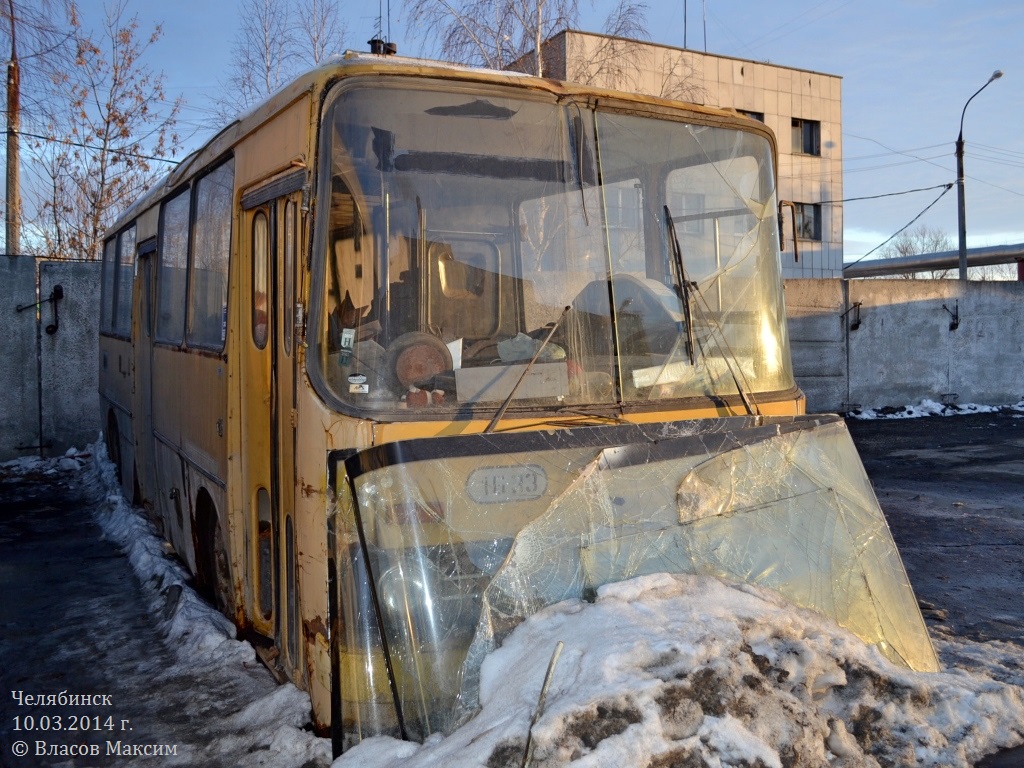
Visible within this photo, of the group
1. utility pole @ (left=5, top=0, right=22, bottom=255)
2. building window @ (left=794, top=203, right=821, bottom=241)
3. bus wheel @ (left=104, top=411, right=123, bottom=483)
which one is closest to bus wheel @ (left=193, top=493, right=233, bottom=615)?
bus wheel @ (left=104, top=411, right=123, bottom=483)

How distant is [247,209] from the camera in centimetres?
478

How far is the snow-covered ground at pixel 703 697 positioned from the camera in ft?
8.82


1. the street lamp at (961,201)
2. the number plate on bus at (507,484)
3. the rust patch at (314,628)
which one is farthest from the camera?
the street lamp at (961,201)

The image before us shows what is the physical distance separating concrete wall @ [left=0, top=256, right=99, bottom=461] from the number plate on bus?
1197 centimetres

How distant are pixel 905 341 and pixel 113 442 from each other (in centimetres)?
1501

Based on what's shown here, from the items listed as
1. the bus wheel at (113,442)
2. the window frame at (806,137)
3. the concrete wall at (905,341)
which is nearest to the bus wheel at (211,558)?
the bus wheel at (113,442)

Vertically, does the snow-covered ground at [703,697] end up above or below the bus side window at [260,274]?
below

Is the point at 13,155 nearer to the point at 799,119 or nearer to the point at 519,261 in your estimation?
the point at 519,261

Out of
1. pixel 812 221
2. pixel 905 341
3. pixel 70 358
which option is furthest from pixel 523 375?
pixel 812 221

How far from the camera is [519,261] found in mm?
4090

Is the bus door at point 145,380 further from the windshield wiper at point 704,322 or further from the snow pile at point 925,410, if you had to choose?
the snow pile at point 925,410

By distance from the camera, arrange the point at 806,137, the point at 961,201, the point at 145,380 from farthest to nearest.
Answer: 1. the point at 806,137
2. the point at 961,201
3. the point at 145,380

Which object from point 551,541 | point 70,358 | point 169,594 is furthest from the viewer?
Result: point 70,358

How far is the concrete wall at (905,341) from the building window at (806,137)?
15.1 meters
